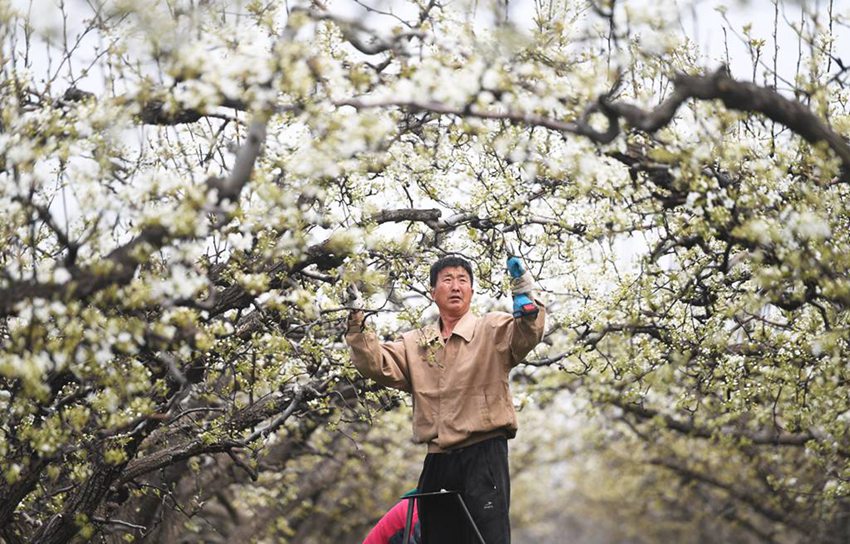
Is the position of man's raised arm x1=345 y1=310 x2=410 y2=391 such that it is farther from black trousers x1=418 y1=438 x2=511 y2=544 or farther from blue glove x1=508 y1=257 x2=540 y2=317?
blue glove x1=508 y1=257 x2=540 y2=317

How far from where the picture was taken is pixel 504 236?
7.83 meters

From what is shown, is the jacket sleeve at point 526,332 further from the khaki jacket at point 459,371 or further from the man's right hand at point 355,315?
the man's right hand at point 355,315

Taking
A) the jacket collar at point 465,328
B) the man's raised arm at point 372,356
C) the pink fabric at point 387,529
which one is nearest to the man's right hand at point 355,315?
the man's raised arm at point 372,356

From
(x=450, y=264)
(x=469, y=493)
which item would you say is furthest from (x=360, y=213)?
(x=469, y=493)

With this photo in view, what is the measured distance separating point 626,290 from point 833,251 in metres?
1.82

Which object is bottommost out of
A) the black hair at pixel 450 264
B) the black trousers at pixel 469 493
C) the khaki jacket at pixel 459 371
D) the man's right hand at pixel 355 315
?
the black trousers at pixel 469 493

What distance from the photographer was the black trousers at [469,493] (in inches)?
247

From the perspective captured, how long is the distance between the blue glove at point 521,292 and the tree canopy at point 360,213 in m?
0.81

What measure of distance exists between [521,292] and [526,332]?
26cm

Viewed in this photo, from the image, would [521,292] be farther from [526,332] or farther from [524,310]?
[526,332]

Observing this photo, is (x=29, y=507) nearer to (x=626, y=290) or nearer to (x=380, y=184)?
(x=380, y=184)

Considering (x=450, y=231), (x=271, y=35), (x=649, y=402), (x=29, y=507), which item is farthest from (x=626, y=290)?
(x=649, y=402)

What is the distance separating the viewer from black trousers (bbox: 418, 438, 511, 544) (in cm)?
627

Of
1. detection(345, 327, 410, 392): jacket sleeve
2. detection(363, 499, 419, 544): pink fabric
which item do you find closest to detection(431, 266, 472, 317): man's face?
detection(345, 327, 410, 392): jacket sleeve
